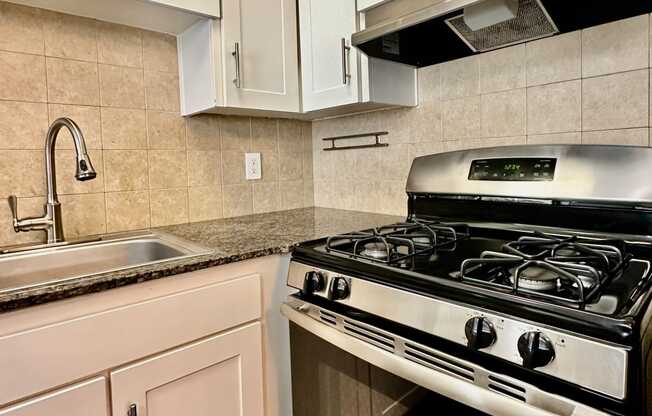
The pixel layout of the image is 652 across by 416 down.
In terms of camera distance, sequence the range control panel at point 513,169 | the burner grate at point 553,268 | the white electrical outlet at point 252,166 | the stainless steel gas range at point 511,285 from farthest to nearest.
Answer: the white electrical outlet at point 252,166
the range control panel at point 513,169
the burner grate at point 553,268
the stainless steel gas range at point 511,285

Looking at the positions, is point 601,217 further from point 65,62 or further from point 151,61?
point 65,62

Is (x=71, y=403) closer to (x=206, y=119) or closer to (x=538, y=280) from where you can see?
(x=538, y=280)

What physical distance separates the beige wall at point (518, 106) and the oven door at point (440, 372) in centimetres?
83

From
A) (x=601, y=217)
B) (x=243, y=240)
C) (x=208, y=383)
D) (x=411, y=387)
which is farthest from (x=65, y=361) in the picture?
(x=601, y=217)

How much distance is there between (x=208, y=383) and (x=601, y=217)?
1.09 metres

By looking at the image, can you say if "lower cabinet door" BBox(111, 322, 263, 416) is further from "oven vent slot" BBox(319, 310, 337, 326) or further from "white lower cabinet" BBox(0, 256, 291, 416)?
"oven vent slot" BBox(319, 310, 337, 326)

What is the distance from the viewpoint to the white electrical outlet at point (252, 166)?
72.0 inches

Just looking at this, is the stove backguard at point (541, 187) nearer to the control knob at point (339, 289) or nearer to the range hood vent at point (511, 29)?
the range hood vent at point (511, 29)

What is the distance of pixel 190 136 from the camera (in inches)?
65.2

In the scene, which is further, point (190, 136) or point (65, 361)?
point (190, 136)

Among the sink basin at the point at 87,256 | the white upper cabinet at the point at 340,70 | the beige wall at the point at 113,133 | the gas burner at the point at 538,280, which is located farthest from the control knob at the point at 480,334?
the beige wall at the point at 113,133

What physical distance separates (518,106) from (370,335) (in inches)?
36.1

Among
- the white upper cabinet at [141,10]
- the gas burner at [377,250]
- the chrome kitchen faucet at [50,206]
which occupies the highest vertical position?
the white upper cabinet at [141,10]

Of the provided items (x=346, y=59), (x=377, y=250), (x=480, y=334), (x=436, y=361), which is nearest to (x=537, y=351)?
(x=480, y=334)
